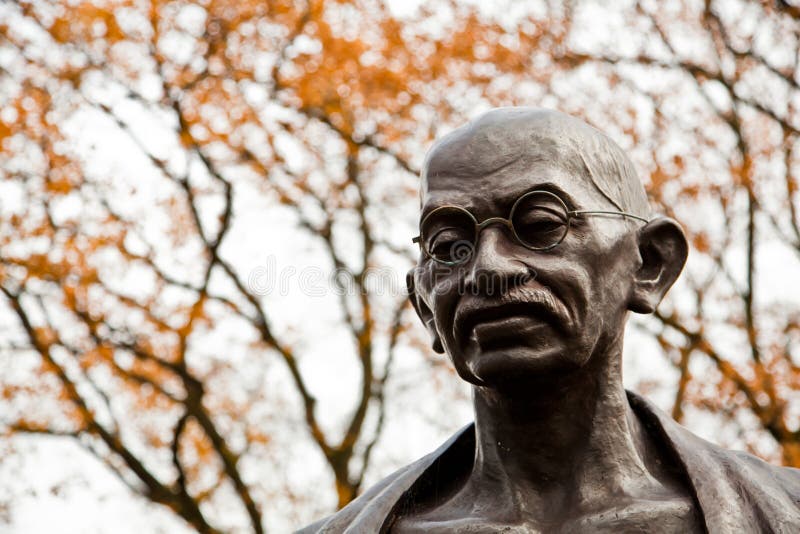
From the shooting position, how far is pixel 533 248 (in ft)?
10.2

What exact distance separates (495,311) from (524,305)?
0.25 feet

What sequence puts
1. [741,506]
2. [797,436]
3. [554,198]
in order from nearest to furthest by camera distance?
[741,506] < [554,198] < [797,436]

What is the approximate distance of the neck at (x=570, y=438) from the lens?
126 inches

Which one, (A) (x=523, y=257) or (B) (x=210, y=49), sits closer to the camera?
(A) (x=523, y=257)

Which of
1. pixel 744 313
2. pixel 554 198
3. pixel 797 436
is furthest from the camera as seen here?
pixel 744 313

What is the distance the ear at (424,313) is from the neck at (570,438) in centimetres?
22

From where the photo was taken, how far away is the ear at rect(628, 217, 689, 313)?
11.1 feet

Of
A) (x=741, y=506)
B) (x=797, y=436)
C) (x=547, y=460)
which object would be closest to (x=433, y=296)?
(x=547, y=460)

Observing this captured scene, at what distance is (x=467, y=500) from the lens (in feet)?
10.9

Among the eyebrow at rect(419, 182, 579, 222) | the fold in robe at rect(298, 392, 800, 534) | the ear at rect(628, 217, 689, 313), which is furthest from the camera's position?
the ear at rect(628, 217, 689, 313)

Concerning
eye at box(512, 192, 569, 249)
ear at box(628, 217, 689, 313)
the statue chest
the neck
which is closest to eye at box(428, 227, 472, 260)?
eye at box(512, 192, 569, 249)

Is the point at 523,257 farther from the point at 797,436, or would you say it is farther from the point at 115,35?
the point at 115,35

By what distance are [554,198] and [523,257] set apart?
19cm

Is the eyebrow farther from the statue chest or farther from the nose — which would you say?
the statue chest
